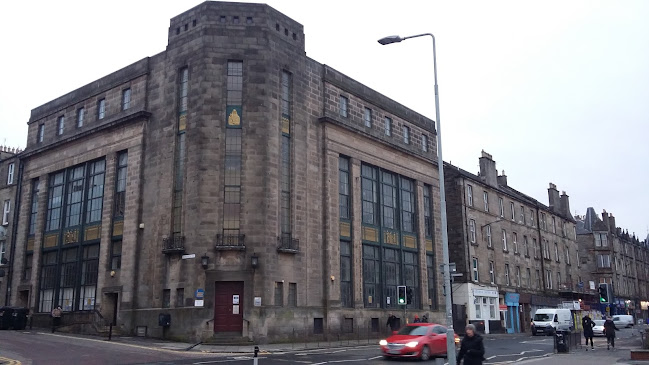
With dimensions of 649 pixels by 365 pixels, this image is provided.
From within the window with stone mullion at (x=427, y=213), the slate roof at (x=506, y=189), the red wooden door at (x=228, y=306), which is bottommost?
the red wooden door at (x=228, y=306)

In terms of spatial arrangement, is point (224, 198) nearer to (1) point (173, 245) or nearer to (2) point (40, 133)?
(1) point (173, 245)

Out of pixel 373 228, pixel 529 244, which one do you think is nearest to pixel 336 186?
pixel 373 228

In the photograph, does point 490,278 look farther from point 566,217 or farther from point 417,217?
point 566,217

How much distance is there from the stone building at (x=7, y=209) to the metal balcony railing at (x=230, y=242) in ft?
71.6

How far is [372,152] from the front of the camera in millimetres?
40625

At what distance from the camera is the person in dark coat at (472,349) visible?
1205cm

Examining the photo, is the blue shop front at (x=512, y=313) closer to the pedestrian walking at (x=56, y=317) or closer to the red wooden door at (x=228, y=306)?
the red wooden door at (x=228, y=306)

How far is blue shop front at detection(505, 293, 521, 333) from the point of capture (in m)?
53.5

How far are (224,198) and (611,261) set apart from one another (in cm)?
6883

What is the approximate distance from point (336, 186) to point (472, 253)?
61.2 ft

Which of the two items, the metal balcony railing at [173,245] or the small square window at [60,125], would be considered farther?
the small square window at [60,125]

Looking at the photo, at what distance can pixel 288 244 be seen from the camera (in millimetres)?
32469

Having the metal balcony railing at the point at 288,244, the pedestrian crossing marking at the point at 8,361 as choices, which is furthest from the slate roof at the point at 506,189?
the pedestrian crossing marking at the point at 8,361

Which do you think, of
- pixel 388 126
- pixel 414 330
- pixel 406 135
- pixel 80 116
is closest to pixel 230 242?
pixel 414 330
